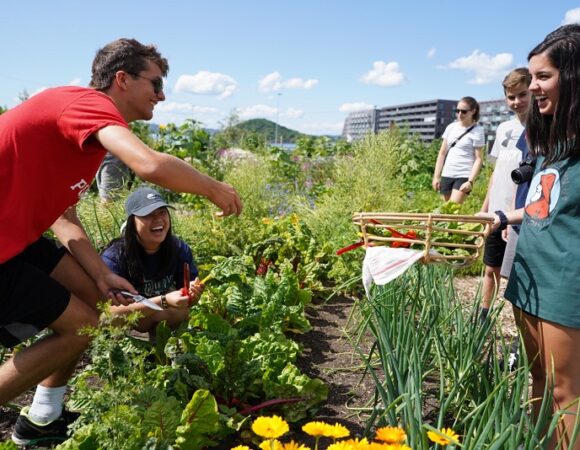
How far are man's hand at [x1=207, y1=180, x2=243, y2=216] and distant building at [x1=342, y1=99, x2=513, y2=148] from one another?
16168 mm

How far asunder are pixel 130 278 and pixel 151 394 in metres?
1.01

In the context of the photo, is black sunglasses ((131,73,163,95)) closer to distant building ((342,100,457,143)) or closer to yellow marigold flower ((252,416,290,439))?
yellow marigold flower ((252,416,290,439))

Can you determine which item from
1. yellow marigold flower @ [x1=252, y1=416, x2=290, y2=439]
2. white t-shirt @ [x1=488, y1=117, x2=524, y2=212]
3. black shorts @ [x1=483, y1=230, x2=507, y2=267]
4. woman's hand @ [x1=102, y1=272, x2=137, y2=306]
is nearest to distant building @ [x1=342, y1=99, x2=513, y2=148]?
white t-shirt @ [x1=488, y1=117, x2=524, y2=212]

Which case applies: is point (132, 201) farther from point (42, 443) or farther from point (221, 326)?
point (42, 443)

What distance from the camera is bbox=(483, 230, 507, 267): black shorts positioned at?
3.07m

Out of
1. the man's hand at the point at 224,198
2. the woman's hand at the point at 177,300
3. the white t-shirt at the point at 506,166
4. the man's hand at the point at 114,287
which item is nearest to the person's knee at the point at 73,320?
the man's hand at the point at 114,287

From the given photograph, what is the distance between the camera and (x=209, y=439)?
1988mm

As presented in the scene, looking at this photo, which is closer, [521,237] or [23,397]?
[521,237]

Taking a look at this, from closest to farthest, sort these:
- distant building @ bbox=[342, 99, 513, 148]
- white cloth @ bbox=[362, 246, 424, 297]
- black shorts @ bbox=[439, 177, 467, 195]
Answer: white cloth @ bbox=[362, 246, 424, 297], black shorts @ bbox=[439, 177, 467, 195], distant building @ bbox=[342, 99, 513, 148]

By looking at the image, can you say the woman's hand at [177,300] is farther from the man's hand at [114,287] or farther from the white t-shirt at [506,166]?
the white t-shirt at [506,166]

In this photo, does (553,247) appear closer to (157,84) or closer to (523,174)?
(523,174)

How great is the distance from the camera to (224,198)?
172 centimetres

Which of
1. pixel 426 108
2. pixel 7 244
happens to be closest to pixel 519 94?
pixel 7 244

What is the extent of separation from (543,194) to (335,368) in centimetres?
151
